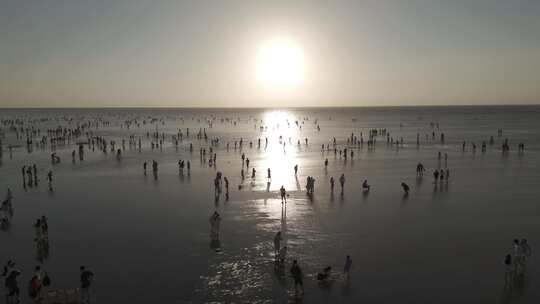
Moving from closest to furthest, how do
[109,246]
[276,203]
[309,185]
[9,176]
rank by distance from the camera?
[109,246]
[276,203]
[309,185]
[9,176]

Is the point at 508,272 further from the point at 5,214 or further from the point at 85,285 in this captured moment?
the point at 5,214

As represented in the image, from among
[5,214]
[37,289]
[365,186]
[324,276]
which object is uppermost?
[365,186]

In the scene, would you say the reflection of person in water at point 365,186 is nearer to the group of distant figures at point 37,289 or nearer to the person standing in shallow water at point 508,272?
the person standing in shallow water at point 508,272

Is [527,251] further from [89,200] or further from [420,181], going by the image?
[89,200]

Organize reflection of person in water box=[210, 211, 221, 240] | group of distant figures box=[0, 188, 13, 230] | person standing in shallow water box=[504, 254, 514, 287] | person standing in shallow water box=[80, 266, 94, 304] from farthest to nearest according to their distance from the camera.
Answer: group of distant figures box=[0, 188, 13, 230], reflection of person in water box=[210, 211, 221, 240], person standing in shallow water box=[504, 254, 514, 287], person standing in shallow water box=[80, 266, 94, 304]

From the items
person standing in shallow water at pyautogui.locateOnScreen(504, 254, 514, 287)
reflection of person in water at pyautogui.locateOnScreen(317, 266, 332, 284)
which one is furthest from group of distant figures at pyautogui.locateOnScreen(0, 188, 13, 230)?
person standing in shallow water at pyautogui.locateOnScreen(504, 254, 514, 287)

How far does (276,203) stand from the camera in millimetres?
27078

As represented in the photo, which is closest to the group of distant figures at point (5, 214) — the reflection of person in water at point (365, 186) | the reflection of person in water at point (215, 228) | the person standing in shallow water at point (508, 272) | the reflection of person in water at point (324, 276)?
the reflection of person in water at point (215, 228)

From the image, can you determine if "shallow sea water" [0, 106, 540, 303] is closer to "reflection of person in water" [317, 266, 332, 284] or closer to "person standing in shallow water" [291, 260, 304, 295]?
"reflection of person in water" [317, 266, 332, 284]

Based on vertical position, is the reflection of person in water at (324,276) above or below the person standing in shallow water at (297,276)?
below

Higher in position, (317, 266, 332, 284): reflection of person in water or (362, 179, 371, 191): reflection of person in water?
(362, 179, 371, 191): reflection of person in water

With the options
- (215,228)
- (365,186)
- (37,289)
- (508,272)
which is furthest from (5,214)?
(508,272)

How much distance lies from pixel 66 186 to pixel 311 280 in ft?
79.7

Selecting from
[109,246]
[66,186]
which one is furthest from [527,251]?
[66,186]
